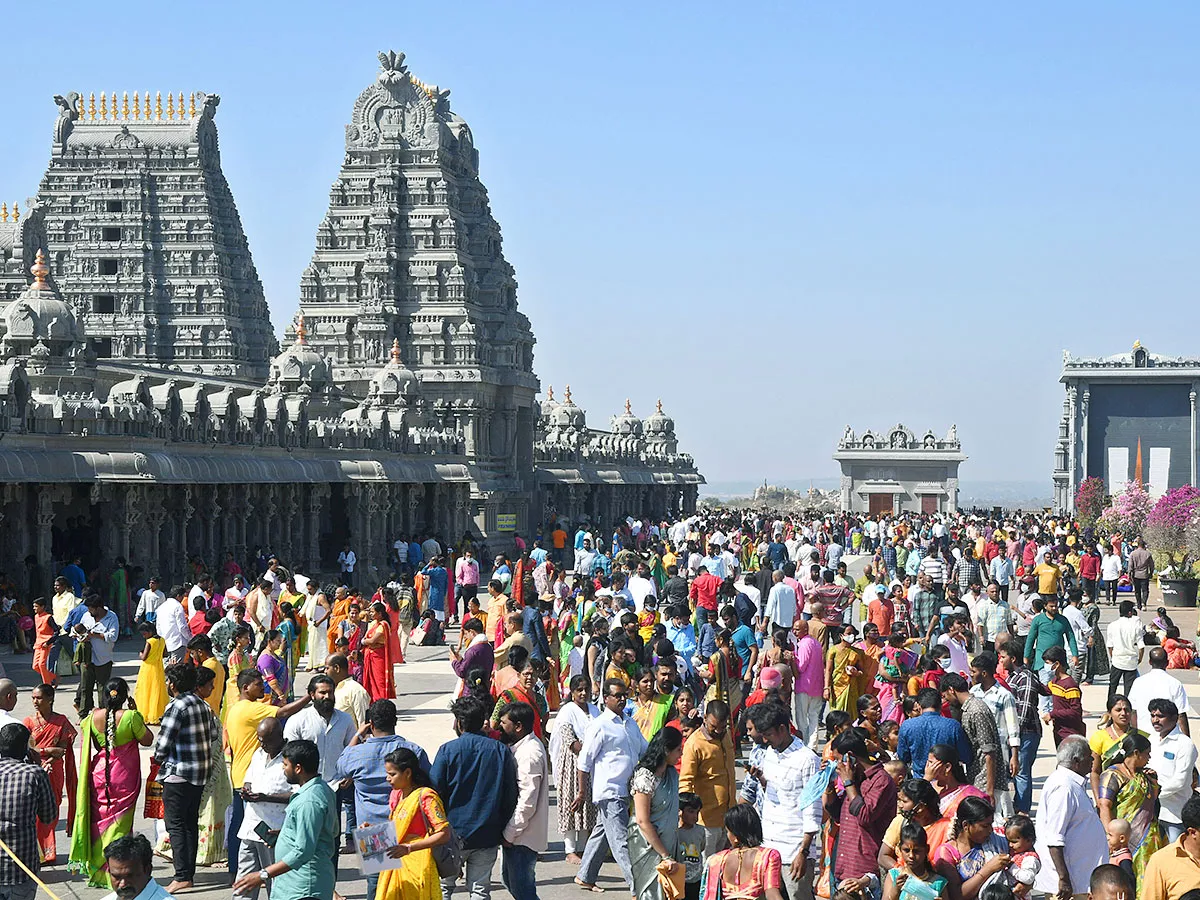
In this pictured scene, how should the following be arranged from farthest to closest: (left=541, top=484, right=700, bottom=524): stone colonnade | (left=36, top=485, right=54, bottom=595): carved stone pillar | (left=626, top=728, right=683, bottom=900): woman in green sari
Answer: (left=541, top=484, right=700, bottom=524): stone colonnade → (left=36, top=485, right=54, bottom=595): carved stone pillar → (left=626, top=728, right=683, bottom=900): woman in green sari

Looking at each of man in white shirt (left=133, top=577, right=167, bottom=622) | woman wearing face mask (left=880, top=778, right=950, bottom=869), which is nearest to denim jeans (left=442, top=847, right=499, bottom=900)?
woman wearing face mask (left=880, top=778, right=950, bottom=869)

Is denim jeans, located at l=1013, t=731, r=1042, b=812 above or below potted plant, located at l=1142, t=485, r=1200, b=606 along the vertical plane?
below

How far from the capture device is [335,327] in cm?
5284

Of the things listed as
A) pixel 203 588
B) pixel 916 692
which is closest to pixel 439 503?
pixel 203 588

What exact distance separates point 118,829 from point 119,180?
50134 mm

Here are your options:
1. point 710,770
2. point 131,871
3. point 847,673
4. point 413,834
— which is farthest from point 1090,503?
point 131,871

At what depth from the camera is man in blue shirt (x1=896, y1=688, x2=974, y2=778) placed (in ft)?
32.8

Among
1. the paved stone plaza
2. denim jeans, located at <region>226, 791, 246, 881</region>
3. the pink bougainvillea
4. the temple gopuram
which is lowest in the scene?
the paved stone plaza

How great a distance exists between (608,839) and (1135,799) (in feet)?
9.79

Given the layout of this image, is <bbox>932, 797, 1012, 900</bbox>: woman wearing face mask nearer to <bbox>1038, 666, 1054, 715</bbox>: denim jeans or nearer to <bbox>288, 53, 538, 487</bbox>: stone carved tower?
<bbox>1038, 666, 1054, 715</bbox>: denim jeans

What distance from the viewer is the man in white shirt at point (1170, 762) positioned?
32.1 feet

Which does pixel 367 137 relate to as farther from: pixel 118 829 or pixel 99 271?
pixel 118 829

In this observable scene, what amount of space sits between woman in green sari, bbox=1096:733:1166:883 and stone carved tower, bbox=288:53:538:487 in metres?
42.4

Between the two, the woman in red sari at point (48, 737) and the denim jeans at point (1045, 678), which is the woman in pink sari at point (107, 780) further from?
the denim jeans at point (1045, 678)
